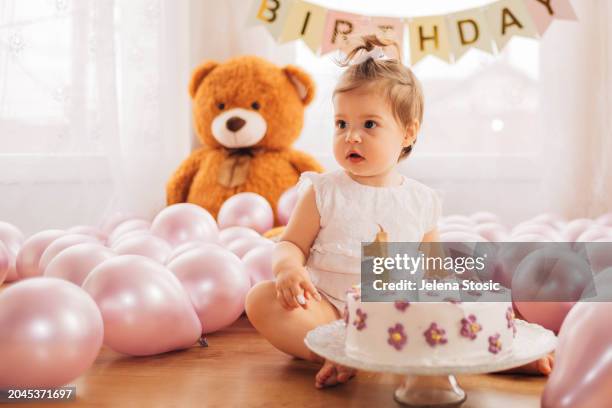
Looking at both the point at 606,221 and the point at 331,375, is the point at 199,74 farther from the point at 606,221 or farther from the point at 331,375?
the point at 331,375

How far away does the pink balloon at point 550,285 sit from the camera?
113cm

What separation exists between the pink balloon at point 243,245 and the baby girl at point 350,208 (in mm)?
381

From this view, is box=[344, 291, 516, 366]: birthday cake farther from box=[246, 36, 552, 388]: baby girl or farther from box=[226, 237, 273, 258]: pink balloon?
box=[226, 237, 273, 258]: pink balloon

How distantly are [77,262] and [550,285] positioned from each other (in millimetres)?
771

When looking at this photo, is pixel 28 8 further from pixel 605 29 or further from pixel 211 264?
pixel 605 29

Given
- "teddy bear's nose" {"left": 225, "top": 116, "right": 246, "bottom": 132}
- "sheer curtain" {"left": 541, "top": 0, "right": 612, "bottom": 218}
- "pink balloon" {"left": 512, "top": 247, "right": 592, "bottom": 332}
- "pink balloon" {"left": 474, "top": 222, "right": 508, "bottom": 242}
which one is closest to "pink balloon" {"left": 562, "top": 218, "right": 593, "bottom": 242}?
"pink balloon" {"left": 474, "top": 222, "right": 508, "bottom": 242}

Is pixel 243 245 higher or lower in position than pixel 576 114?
lower

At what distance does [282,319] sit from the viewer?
1055 mm

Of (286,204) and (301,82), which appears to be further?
(301,82)

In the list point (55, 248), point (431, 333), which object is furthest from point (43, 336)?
point (55, 248)

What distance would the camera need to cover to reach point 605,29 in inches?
80.5

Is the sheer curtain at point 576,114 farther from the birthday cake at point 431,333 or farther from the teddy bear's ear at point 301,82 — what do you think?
the birthday cake at point 431,333

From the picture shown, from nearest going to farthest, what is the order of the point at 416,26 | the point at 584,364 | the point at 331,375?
the point at 584,364 → the point at 331,375 → the point at 416,26

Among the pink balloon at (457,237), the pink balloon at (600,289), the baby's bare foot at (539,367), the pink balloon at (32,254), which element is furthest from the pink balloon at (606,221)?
the pink balloon at (32,254)
